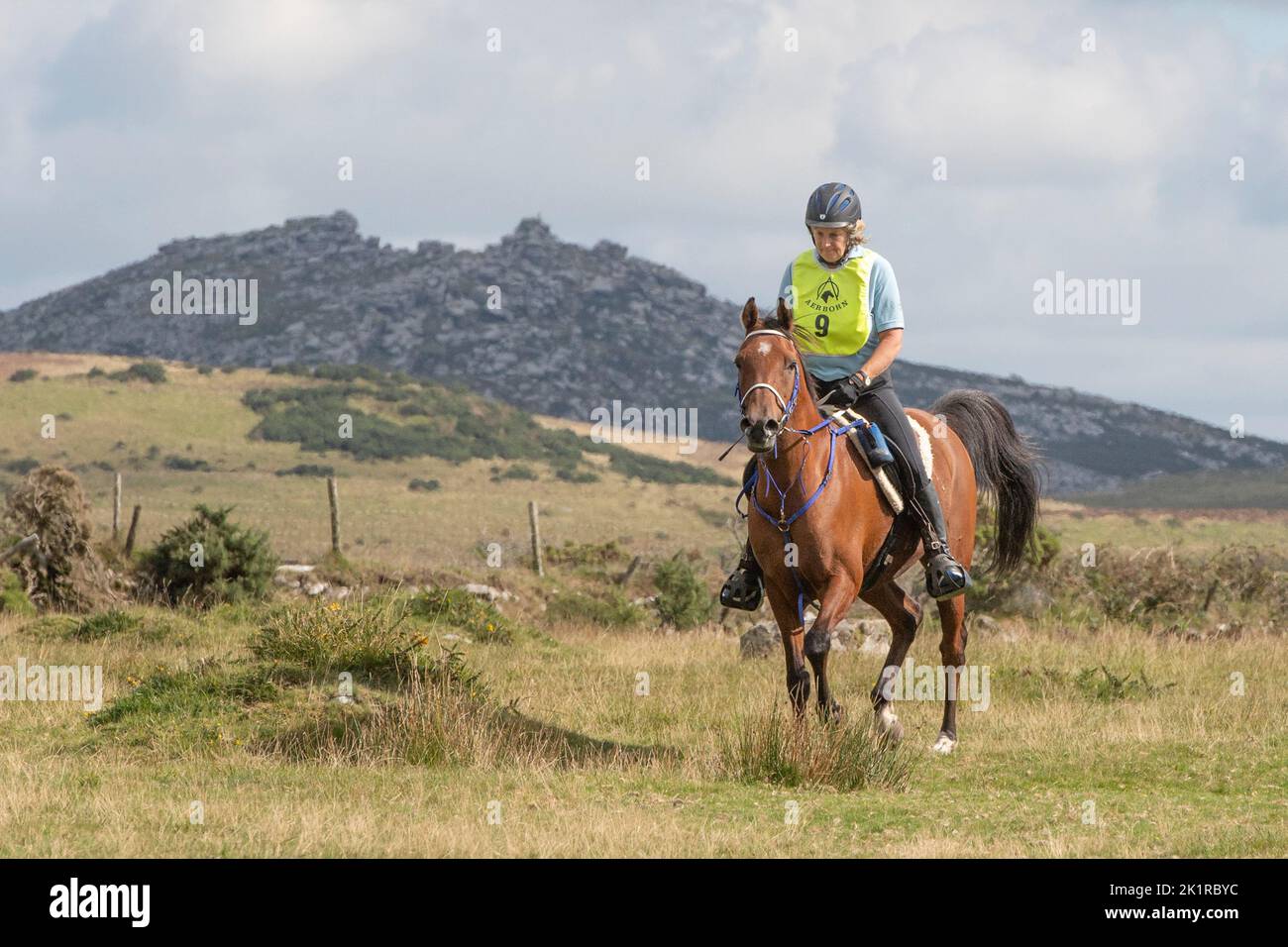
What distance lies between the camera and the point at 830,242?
34.4 feet

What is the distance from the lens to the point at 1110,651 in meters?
16.2

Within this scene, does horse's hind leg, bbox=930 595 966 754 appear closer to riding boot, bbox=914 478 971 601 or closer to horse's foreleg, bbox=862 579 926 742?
horse's foreleg, bbox=862 579 926 742

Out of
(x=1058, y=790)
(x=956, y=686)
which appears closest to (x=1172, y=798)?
(x=1058, y=790)

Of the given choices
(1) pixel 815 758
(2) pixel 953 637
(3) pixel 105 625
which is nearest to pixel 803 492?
(1) pixel 815 758

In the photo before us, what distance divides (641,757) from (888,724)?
1.84m

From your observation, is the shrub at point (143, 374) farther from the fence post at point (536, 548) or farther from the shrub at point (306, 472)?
the fence post at point (536, 548)

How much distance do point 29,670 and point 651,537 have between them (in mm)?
44939

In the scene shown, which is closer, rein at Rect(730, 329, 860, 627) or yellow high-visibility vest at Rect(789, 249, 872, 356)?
rein at Rect(730, 329, 860, 627)

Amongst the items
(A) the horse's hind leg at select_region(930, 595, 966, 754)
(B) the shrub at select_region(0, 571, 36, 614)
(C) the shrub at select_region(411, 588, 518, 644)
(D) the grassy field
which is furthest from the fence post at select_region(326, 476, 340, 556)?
(A) the horse's hind leg at select_region(930, 595, 966, 754)

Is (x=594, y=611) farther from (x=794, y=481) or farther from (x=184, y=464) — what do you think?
(x=184, y=464)

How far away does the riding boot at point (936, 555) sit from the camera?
10.9m

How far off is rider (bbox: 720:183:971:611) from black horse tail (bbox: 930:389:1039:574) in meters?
2.19

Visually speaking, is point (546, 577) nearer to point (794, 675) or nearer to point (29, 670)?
point (29, 670)

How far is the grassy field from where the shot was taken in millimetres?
7863
